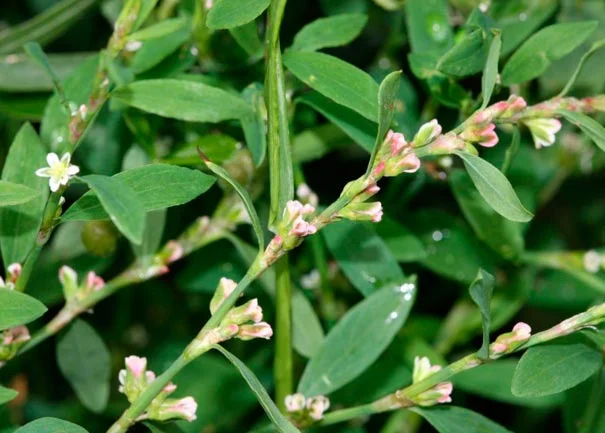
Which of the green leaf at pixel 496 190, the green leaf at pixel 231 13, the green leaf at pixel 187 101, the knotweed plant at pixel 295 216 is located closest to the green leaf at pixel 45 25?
the knotweed plant at pixel 295 216

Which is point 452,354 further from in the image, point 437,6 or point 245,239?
point 437,6

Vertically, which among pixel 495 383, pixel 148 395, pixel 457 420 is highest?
pixel 148 395

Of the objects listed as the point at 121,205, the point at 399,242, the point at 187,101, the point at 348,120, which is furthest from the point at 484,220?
the point at 121,205

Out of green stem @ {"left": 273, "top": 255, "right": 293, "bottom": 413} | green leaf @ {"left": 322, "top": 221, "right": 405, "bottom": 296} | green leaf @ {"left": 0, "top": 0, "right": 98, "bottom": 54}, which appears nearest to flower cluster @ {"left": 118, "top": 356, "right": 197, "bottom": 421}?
green stem @ {"left": 273, "top": 255, "right": 293, "bottom": 413}

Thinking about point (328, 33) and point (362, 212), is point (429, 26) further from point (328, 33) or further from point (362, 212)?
point (362, 212)

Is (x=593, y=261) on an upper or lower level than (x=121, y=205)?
lower

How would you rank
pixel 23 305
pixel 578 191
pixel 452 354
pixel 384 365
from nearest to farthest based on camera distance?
pixel 23 305, pixel 384 365, pixel 452 354, pixel 578 191

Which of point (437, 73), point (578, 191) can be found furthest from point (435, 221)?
point (578, 191)

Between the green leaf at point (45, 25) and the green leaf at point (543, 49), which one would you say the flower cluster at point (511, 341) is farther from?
the green leaf at point (45, 25)
